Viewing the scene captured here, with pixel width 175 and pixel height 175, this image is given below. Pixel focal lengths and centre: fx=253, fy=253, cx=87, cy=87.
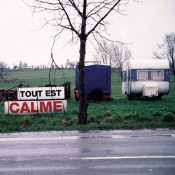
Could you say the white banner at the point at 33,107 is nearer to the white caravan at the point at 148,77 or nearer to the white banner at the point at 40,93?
the white banner at the point at 40,93

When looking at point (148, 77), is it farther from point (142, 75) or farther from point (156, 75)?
point (156, 75)

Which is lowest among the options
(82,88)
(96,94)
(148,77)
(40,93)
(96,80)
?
(96,94)

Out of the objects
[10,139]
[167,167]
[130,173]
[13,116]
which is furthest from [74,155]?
[13,116]

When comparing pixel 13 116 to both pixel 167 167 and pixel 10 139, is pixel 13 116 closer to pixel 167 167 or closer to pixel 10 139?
pixel 10 139

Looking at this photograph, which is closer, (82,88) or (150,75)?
(82,88)

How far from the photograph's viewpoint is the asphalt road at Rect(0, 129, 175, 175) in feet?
16.8

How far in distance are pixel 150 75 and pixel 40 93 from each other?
28.0ft

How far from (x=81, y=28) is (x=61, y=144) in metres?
4.86

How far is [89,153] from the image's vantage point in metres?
6.31

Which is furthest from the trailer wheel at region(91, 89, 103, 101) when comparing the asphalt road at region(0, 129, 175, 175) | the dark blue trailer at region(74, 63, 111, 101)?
the asphalt road at region(0, 129, 175, 175)

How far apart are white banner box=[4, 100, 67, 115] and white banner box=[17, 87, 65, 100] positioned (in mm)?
1107

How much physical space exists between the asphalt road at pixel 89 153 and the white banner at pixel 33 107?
3429 millimetres

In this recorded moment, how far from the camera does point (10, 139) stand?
8.29 metres

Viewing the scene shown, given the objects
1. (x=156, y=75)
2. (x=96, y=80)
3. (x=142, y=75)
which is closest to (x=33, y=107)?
(x=96, y=80)
